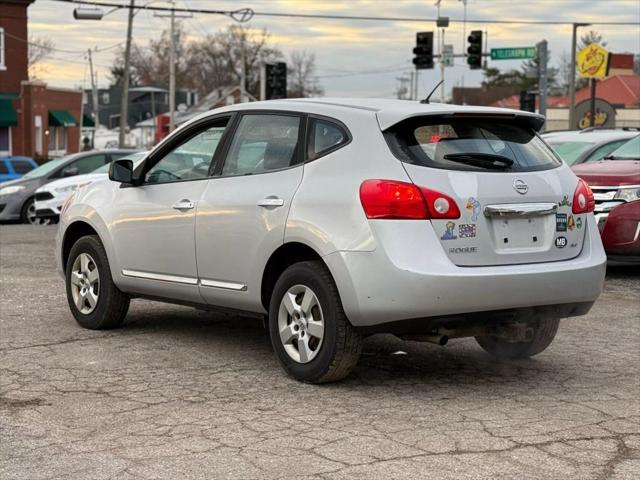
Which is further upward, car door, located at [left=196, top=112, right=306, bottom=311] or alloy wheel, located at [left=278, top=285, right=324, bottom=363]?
car door, located at [left=196, top=112, right=306, bottom=311]

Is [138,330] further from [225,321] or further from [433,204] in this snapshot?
[433,204]

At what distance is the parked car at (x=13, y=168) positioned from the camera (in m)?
28.8

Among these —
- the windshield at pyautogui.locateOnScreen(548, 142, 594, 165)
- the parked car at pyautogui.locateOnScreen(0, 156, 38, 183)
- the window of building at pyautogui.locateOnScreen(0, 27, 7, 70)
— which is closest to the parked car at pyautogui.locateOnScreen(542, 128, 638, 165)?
the windshield at pyautogui.locateOnScreen(548, 142, 594, 165)

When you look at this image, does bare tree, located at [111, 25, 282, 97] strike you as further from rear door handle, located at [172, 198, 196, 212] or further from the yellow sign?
rear door handle, located at [172, 198, 196, 212]

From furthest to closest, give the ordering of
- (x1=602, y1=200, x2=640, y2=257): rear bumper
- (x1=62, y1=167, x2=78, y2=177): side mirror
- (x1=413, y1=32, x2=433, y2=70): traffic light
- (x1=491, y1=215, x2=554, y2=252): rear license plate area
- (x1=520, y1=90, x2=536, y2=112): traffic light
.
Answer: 1. (x1=413, y1=32, x2=433, y2=70): traffic light
2. (x1=520, y1=90, x2=536, y2=112): traffic light
3. (x1=62, y1=167, x2=78, y2=177): side mirror
4. (x1=602, y1=200, x2=640, y2=257): rear bumper
5. (x1=491, y1=215, x2=554, y2=252): rear license plate area

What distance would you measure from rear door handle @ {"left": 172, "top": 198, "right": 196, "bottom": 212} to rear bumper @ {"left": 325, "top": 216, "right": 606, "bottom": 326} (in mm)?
1541

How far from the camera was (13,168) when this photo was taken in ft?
95.2

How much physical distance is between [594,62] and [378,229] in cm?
6324

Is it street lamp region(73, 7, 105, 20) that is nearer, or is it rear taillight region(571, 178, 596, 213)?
rear taillight region(571, 178, 596, 213)

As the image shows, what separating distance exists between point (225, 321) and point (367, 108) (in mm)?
2955

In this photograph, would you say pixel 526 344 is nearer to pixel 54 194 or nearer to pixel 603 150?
pixel 603 150

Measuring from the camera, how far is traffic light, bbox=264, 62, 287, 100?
30359 mm

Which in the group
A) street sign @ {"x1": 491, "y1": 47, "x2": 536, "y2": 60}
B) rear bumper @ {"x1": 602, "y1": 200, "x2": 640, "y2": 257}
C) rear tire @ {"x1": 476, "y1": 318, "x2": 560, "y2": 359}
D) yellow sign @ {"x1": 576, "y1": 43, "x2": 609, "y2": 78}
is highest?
yellow sign @ {"x1": 576, "y1": 43, "x2": 609, "y2": 78}

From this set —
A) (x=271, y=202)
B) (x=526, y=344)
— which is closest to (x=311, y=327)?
(x=271, y=202)
